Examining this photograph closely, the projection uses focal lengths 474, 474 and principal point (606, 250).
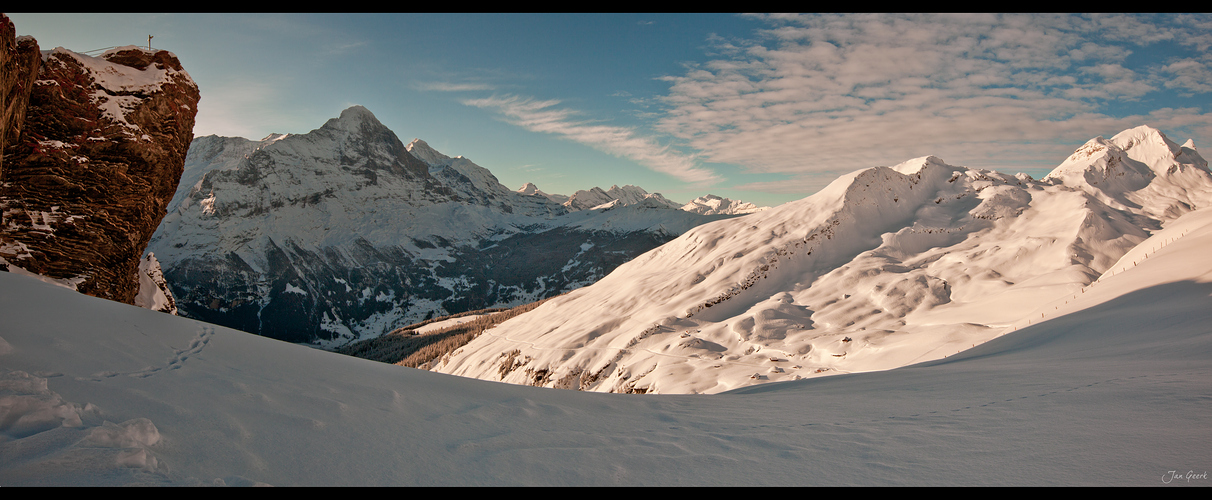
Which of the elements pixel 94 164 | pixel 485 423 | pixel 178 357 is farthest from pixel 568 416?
pixel 94 164

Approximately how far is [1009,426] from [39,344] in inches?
442

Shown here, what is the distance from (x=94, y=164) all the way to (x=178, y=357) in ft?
73.0

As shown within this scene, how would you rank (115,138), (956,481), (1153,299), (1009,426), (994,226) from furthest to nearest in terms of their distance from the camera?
(994,226) < (115,138) < (1153,299) < (1009,426) < (956,481)

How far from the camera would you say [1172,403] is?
5.56 m

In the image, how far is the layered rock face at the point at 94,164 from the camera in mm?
18203

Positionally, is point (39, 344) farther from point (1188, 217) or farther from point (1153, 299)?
point (1188, 217)

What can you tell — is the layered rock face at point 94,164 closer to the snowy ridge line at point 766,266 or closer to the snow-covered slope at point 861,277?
the snow-covered slope at point 861,277

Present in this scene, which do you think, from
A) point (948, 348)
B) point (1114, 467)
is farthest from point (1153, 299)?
point (1114, 467)

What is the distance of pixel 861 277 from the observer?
148 feet

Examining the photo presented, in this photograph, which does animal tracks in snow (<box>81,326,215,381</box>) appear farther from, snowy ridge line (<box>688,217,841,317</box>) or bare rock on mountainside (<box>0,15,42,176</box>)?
snowy ridge line (<box>688,217,841,317</box>)

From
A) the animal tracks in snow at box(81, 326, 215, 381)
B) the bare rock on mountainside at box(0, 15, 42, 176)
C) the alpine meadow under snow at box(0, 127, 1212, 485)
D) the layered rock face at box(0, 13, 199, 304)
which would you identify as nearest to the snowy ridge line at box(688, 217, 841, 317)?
the alpine meadow under snow at box(0, 127, 1212, 485)

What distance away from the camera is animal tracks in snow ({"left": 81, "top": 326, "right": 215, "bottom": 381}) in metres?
5.21

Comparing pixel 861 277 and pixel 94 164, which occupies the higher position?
pixel 94 164

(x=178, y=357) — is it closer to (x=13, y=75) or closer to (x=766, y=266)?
(x=13, y=75)
